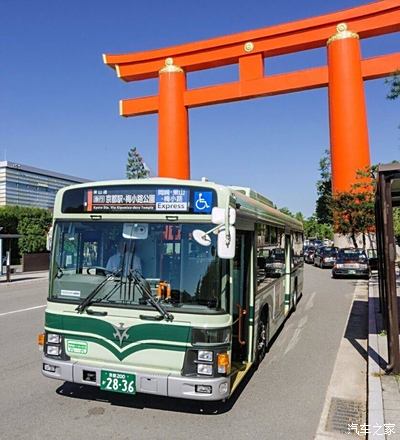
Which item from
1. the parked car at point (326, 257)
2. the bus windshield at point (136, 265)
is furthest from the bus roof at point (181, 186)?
the parked car at point (326, 257)

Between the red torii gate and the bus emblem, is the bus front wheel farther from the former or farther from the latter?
the red torii gate

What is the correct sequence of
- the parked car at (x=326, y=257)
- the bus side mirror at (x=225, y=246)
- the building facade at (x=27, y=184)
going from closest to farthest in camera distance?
the bus side mirror at (x=225, y=246)
the parked car at (x=326, y=257)
the building facade at (x=27, y=184)

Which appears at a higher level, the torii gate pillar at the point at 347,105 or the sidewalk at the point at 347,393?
the torii gate pillar at the point at 347,105

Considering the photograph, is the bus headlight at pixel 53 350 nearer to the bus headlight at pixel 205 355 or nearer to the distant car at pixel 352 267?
the bus headlight at pixel 205 355

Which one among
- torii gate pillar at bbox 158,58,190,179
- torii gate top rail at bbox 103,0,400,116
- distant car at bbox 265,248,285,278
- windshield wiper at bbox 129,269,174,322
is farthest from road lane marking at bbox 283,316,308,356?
torii gate pillar at bbox 158,58,190,179

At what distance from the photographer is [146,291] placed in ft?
15.4

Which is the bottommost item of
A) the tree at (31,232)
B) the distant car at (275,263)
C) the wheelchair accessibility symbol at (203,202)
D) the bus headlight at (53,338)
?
the bus headlight at (53,338)

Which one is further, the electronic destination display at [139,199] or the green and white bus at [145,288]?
the electronic destination display at [139,199]

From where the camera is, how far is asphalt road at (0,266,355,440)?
4.41 meters

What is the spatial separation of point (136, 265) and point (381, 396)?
3385 millimetres

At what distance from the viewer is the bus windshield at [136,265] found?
15.1ft

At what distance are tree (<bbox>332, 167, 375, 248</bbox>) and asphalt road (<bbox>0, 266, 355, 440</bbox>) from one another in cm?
2306

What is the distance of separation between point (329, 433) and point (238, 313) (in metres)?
1.76

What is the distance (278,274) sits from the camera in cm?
841
